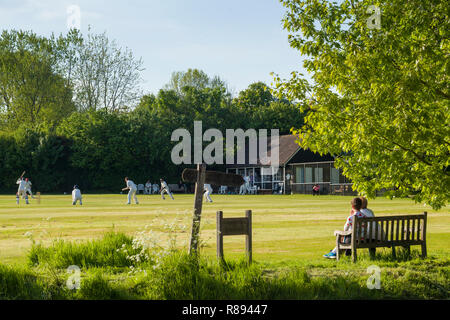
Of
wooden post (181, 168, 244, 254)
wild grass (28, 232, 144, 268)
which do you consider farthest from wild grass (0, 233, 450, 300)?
wild grass (28, 232, 144, 268)

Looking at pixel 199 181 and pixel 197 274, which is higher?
pixel 199 181

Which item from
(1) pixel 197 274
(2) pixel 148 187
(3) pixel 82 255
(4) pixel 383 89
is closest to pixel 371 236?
(4) pixel 383 89

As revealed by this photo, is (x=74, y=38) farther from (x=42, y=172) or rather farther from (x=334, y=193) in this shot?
(x=334, y=193)

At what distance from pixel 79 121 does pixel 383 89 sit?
54743 mm

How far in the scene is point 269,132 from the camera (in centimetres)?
6844

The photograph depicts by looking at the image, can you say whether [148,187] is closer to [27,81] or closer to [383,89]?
[27,81]

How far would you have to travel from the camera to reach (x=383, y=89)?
7551 mm

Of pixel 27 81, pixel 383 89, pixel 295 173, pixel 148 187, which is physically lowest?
pixel 148 187

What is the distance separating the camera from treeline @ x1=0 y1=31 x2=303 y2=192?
56.5m

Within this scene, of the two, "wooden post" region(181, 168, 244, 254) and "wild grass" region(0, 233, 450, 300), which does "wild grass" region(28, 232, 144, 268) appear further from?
"wooden post" region(181, 168, 244, 254)

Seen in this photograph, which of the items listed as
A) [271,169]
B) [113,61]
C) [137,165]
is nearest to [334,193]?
[271,169]

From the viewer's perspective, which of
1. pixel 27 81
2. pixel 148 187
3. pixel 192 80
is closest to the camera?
pixel 148 187

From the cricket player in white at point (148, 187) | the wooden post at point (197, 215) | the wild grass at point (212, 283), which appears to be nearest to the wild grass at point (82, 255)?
the wild grass at point (212, 283)

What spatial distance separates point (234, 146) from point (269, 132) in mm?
6412
